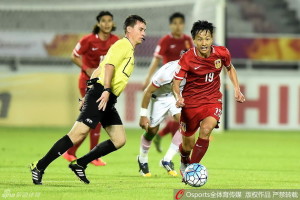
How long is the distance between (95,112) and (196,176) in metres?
1.31

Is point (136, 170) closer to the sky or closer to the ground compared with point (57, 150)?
closer to the ground

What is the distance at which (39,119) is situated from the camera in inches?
789

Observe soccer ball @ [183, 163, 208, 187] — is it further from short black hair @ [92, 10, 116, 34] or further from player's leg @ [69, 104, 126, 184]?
short black hair @ [92, 10, 116, 34]

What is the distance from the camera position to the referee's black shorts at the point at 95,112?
9.03m

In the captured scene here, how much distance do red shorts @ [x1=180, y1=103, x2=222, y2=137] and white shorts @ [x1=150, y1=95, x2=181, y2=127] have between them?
1197 mm

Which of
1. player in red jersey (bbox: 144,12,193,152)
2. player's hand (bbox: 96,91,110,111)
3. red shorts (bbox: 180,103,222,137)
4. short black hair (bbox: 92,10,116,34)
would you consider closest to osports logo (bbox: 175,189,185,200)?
player's hand (bbox: 96,91,110,111)

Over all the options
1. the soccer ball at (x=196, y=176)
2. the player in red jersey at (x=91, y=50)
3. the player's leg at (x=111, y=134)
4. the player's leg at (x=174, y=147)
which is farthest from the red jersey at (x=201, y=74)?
the player in red jersey at (x=91, y=50)

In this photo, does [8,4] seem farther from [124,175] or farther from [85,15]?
[124,175]

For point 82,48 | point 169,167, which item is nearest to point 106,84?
point 169,167

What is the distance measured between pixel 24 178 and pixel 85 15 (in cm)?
1086

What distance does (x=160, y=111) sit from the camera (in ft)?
36.0

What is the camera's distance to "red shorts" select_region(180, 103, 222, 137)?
30.7 feet

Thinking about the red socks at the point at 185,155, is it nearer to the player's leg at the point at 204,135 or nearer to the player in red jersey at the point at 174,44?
the player's leg at the point at 204,135

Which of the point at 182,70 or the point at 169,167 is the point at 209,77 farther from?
the point at 169,167
